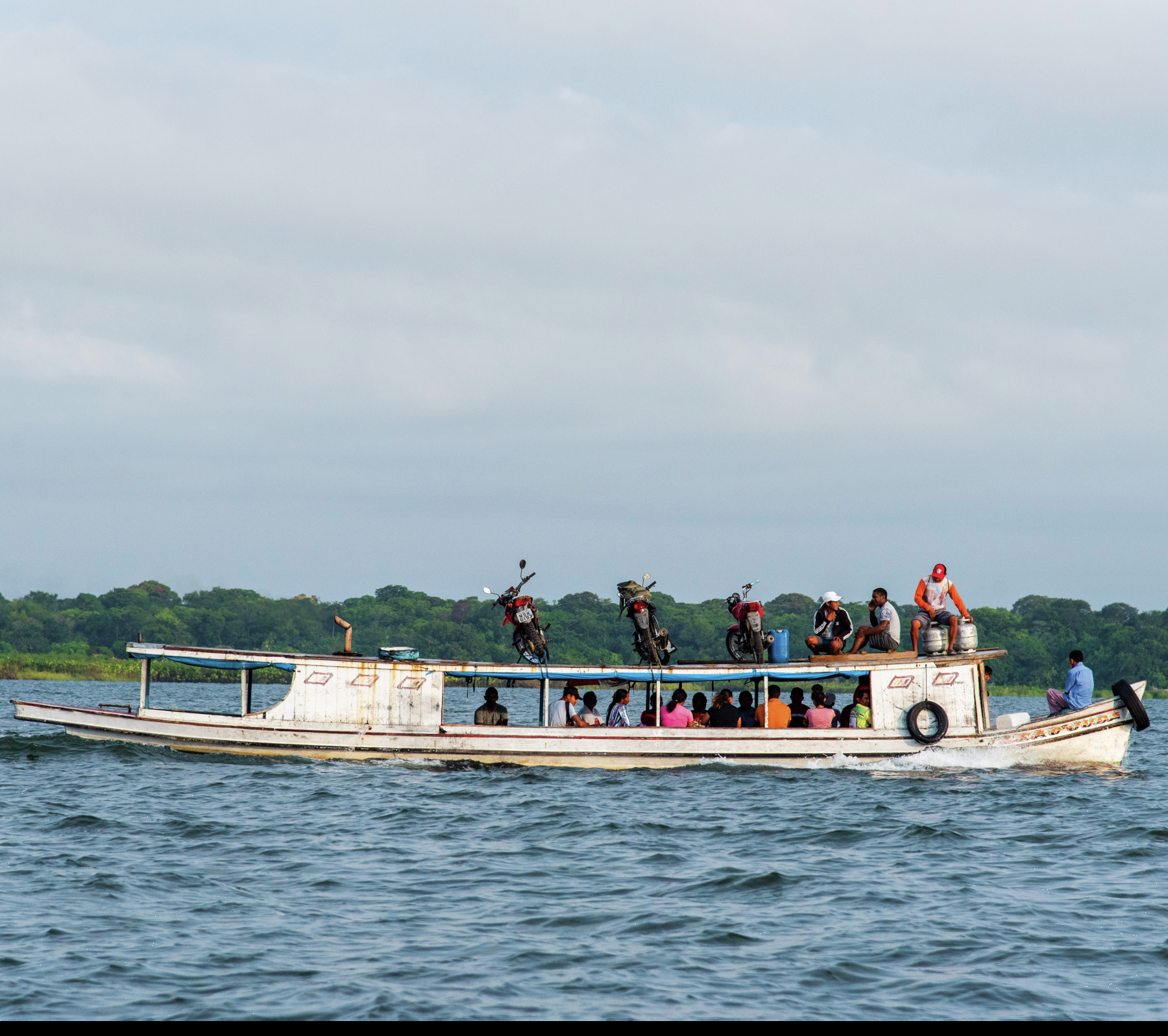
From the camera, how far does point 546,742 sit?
84.3ft

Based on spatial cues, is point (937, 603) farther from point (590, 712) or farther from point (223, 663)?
point (223, 663)

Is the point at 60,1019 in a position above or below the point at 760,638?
below

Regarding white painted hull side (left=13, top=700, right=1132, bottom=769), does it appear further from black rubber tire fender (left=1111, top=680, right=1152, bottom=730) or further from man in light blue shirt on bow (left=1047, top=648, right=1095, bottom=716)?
black rubber tire fender (left=1111, top=680, right=1152, bottom=730)

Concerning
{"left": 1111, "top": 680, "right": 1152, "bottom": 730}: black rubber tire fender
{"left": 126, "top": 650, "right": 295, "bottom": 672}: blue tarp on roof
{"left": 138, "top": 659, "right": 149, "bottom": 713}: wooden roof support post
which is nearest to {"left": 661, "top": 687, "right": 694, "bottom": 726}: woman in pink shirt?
{"left": 126, "top": 650, "right": 295, "bottom": 672}: blue tarp on roof

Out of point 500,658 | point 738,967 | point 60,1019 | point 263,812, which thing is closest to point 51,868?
point 263,812

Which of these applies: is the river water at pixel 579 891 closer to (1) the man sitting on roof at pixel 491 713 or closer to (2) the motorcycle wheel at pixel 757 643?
(1) the man sitting on roof at pixel 491 713

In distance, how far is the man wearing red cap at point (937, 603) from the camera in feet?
85.9

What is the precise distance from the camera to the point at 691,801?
2256cm

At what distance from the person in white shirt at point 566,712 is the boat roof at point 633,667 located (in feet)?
1.30

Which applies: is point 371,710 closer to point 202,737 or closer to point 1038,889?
point 202,737

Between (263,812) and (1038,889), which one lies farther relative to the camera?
(263,812)

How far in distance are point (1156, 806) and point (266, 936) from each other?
17.5m
